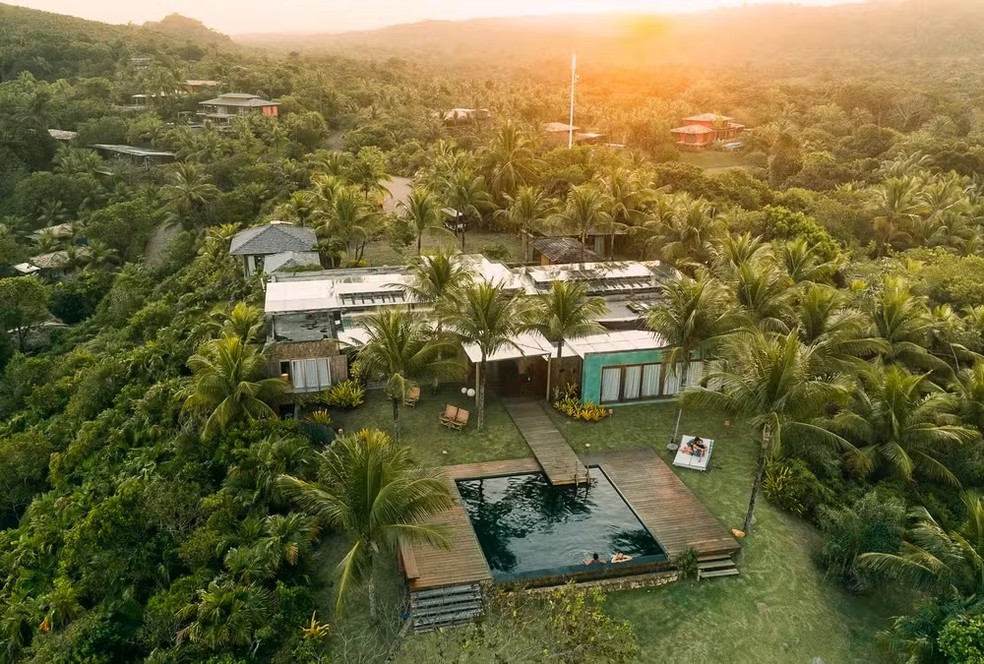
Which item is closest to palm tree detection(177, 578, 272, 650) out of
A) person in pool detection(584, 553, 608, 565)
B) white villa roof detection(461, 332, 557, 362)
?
person in pool detection(584, 553, 608, 565)

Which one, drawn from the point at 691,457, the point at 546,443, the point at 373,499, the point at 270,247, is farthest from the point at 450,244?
the point at 373,499

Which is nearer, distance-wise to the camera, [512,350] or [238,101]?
[512,350]

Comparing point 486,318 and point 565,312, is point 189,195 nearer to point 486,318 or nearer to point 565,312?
point 486,318

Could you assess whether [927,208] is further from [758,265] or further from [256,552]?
[256,552]

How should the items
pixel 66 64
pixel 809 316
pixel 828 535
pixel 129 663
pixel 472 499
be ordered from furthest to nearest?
pixel 66 64, pixel 809 316, pixel 472 499, pixel 828 535, pixel 129 663

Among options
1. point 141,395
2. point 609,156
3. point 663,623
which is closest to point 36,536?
point 141,395

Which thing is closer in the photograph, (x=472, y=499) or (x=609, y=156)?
(x=472, y=499)
